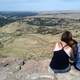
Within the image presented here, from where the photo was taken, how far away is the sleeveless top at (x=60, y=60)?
22.6 ft

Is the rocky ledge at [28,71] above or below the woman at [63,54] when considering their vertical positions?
below

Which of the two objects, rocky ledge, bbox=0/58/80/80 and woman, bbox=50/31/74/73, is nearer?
woman, bbox=50/31/74/73

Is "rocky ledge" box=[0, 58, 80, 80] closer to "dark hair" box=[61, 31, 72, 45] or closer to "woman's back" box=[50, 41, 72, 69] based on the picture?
"woman's back" box=[50, 41, 72, 69]

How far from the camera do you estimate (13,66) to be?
784 cm

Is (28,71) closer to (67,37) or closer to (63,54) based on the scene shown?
(63,54)

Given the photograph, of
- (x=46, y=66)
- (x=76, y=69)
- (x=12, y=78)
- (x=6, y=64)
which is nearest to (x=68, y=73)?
(x=76, y=69)

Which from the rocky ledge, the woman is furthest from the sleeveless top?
the rocky ledge

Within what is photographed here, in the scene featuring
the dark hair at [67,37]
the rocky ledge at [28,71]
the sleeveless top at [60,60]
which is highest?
the dark hair at [67,37]

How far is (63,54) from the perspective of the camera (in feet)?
22.6

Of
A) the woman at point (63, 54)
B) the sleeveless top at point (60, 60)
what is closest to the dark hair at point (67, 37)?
the woman at point (63, 54)

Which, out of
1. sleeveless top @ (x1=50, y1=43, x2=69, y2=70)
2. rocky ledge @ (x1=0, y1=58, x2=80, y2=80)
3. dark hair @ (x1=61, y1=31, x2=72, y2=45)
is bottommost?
rocky ledge @ (x1=0, y1=58, x2=80, y2=80)

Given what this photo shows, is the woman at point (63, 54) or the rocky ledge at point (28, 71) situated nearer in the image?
the woman at point (63, 54)

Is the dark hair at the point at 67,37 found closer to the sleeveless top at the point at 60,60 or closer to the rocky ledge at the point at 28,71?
the sleeveless top at the point at 60,60

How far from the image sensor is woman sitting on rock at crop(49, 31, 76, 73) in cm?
681
